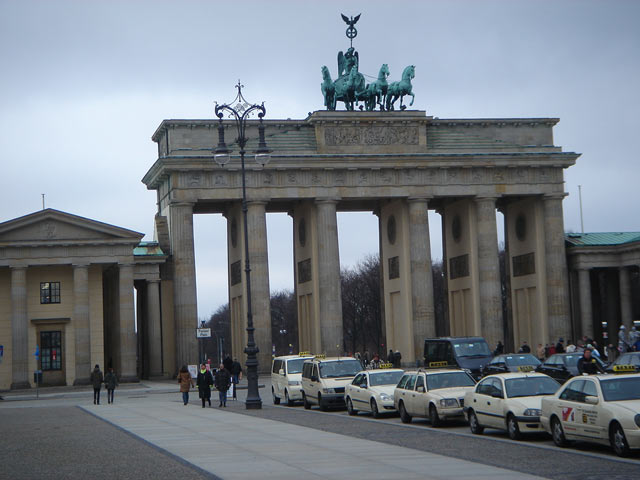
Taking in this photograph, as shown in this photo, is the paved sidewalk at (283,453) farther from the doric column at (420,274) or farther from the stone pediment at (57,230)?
the doric column at (420,274)

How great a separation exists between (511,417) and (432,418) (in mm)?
4496

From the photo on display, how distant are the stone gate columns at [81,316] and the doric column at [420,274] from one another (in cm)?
2305

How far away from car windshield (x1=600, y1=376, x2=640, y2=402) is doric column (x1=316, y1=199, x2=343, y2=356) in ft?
167

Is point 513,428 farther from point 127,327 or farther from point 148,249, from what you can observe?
point 148,249

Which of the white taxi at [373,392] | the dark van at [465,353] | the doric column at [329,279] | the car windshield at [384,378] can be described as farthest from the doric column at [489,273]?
the car windshield at [384,378]

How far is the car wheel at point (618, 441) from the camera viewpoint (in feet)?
65.7

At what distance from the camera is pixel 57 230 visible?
211 ft

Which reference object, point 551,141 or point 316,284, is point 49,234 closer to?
point 316,284

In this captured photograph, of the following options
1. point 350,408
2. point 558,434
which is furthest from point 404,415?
point 558,434

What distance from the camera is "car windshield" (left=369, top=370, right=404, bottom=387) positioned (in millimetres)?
34406

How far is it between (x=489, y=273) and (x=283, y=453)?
5423 cm

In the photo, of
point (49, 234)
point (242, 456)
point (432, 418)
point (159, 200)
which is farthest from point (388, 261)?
point (242, 456)

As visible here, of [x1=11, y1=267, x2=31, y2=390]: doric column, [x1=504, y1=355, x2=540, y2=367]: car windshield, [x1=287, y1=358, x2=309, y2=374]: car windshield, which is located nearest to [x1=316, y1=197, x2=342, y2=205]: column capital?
[x1=11, y1=267, x2=31, y2=390]: doric column

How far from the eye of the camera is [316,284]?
241 ft
